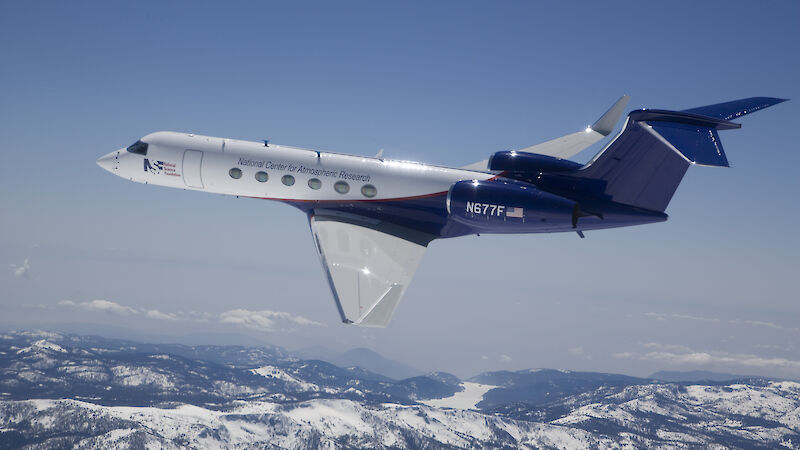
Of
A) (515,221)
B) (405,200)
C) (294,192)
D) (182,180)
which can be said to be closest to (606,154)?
(515,221)

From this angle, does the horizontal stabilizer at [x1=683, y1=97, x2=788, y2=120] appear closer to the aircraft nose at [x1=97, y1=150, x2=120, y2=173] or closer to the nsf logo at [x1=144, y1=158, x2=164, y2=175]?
the nsf logo at [x1=144, y1=158, x2=164, y2=175]

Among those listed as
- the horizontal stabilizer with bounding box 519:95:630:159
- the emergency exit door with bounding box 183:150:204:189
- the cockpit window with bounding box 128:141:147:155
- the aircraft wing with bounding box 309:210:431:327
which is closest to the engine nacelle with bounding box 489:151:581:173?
the horizontal stabilizer with bounding box 519:95:630:159

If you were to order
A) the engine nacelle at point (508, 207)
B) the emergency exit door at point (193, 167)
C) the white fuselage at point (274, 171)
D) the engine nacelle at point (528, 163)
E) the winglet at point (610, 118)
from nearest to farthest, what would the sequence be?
the engine nacelle at point (508, 207)
the engine nacelle at point (528, 163)
the white fuselage at point (274, 171)
the emergency exit door at point (193, 167)
the winglet at point (610, 118)

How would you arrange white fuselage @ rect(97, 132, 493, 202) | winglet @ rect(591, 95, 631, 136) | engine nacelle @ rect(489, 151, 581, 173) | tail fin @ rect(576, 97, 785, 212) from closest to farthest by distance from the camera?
tail fin @ rect(576, 97, 785, 212)
engine nacelle @ rect(489, 151, 581, 173)
white fuselage @ rect(97, 132, 493, 202)
winglet @ rect(591, 95, 631, 136)

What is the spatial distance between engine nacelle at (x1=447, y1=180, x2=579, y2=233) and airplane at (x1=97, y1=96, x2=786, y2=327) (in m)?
0.04

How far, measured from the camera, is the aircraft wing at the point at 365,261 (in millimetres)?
17547

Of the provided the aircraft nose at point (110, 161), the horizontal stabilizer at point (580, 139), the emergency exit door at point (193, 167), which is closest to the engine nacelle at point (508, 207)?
the horizontal stabilizer at point (580, 139)

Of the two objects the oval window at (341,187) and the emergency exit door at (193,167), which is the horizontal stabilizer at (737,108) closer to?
the oval window at (341,187)

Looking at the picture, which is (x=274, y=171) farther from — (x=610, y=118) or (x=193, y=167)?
(x=610, y=118)

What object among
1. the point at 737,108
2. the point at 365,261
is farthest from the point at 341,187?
the point at 737,108

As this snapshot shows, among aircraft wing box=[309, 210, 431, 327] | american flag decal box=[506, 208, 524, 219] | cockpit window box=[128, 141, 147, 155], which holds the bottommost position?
aircraft wing box=[309, 210, 431, 327]

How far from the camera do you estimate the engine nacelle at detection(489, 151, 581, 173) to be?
22.3m

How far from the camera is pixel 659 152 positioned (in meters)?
19.6

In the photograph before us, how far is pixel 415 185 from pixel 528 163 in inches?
212
